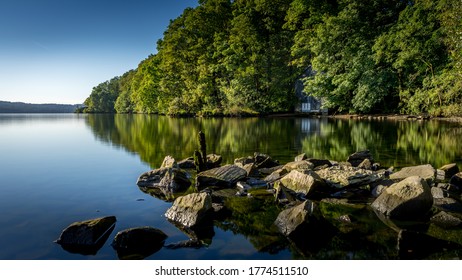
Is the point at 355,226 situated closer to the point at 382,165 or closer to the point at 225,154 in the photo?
the point at 382,165

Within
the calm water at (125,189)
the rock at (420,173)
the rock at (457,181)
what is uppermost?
the rock at (420,173)

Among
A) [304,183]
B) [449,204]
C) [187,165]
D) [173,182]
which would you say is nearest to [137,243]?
[173,182]

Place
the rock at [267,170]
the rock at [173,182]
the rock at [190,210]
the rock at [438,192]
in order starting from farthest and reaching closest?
the rock at [267,170] → the rock at [173,182] → the rock at [438,192] → the rock at [190,210]

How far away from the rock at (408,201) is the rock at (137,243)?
501 centimetres

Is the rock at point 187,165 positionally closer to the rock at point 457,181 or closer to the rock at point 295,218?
the rock at point 295,218

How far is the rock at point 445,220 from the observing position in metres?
6.82

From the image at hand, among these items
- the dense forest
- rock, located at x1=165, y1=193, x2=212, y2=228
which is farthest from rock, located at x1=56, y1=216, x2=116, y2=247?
the dense forest

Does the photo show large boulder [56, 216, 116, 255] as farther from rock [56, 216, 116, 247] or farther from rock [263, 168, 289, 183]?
rock [263, 168, 289, 183]

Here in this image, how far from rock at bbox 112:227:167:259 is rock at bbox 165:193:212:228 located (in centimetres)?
98

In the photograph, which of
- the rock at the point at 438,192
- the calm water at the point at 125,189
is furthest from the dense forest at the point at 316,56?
the rock at the point at 438,192

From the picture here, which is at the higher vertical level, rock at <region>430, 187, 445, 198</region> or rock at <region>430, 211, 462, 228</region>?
rock at <region>430, 187, 445, 198</region>

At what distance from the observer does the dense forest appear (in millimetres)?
36375

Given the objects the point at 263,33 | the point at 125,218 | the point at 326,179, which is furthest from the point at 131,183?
the point at 263,33

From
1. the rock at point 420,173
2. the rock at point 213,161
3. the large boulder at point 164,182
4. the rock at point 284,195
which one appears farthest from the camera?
the rock at point 213,161
